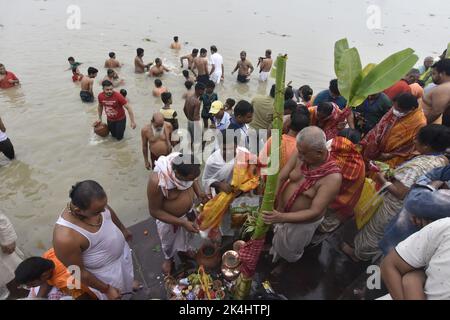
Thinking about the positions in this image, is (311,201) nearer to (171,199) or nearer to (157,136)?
(171,199)

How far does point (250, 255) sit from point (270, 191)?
689mm

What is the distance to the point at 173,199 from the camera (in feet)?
10.1

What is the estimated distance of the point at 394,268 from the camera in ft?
6.20

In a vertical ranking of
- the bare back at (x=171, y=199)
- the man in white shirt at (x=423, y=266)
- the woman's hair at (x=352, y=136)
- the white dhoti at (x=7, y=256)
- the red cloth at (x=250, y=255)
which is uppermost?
the woman's hair at (x=352, y=136)

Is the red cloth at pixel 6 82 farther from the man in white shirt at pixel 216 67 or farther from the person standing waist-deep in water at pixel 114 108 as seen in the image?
the man in white shirt at pixel 216 67

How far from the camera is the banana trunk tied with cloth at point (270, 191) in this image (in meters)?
1.86

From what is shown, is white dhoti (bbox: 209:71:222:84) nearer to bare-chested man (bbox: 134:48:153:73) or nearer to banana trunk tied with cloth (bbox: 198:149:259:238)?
bare-chested man (bbox: 134:48:153:73)

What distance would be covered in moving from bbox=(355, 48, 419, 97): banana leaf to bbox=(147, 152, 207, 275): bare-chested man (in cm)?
172

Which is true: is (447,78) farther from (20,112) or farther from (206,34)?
(206,34)

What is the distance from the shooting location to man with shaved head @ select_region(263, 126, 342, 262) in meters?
2.62

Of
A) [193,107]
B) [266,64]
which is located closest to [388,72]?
[193,107]

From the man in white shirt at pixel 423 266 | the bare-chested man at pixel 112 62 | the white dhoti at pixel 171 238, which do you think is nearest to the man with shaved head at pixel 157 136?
the white dhoti at pixel 171 238

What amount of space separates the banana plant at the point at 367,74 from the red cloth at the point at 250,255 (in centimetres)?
157
